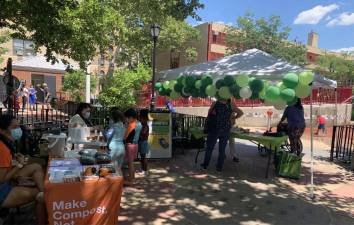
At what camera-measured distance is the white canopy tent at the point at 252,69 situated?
7.92m

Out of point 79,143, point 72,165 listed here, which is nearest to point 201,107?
point 79,143

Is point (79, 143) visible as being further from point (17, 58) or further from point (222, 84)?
point (17, 58)

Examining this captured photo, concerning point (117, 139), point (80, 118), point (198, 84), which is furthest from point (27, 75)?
point (117, 139)

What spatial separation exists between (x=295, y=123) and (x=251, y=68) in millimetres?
1976

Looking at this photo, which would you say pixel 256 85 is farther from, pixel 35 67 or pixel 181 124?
pixel 35 67

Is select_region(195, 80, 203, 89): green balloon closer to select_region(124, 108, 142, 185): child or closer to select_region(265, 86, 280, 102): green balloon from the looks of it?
select_region(265, 86, 280, 102): green balloon

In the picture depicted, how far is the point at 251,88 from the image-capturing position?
8.22 metres

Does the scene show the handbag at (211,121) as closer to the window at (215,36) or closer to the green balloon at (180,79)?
the green balloon at (180,79)

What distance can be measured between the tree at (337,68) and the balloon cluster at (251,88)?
53.5 m

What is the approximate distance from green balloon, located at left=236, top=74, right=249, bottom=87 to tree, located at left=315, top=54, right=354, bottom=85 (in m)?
54.5

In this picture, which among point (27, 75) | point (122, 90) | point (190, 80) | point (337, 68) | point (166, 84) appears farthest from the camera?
point (337, 68)

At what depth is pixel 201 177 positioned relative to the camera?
801cm

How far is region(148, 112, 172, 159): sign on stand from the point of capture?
941 cm

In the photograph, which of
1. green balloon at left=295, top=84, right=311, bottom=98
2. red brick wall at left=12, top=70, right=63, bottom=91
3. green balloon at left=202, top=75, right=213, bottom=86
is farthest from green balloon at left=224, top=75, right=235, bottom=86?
red brick wall at left=12, top=70, right=63, bottom=91
